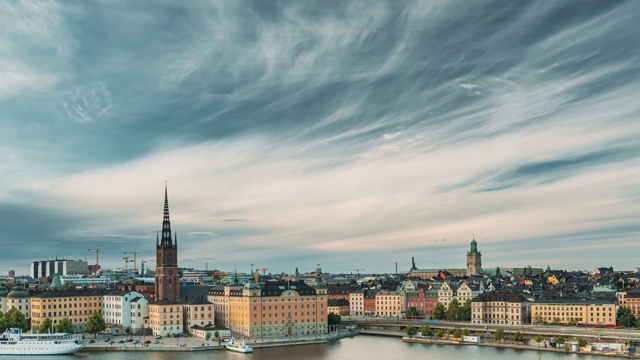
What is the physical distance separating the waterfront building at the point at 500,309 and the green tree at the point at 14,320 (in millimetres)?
61111

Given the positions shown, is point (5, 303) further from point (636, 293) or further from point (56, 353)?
point (636, 293)

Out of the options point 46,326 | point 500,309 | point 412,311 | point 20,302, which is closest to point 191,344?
point 46,326

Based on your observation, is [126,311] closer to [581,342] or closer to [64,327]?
[64,327]

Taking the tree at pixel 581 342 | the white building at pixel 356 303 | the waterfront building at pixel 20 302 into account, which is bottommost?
the white building at pixel 356 303

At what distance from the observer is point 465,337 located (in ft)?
305

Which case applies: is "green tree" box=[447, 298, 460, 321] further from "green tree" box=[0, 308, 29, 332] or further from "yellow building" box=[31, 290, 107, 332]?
"green tree" box=[0, 308, 29, 332]

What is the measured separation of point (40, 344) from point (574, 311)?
2708 inches

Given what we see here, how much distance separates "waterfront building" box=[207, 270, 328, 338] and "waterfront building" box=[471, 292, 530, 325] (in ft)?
81.2

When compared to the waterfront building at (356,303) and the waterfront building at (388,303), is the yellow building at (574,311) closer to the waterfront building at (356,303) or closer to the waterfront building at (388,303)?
the waterfront building at (388,303)

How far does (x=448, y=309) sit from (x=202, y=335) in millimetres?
41064

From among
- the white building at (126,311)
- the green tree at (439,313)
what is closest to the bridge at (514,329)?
the green tree at (439,313)

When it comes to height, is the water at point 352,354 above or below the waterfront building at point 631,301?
below

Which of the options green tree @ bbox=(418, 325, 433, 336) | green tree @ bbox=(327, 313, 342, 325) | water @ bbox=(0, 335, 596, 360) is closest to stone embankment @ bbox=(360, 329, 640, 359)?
green tree @ bbox=(418, 325, 433, 336)

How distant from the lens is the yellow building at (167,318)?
9769 centimetres
